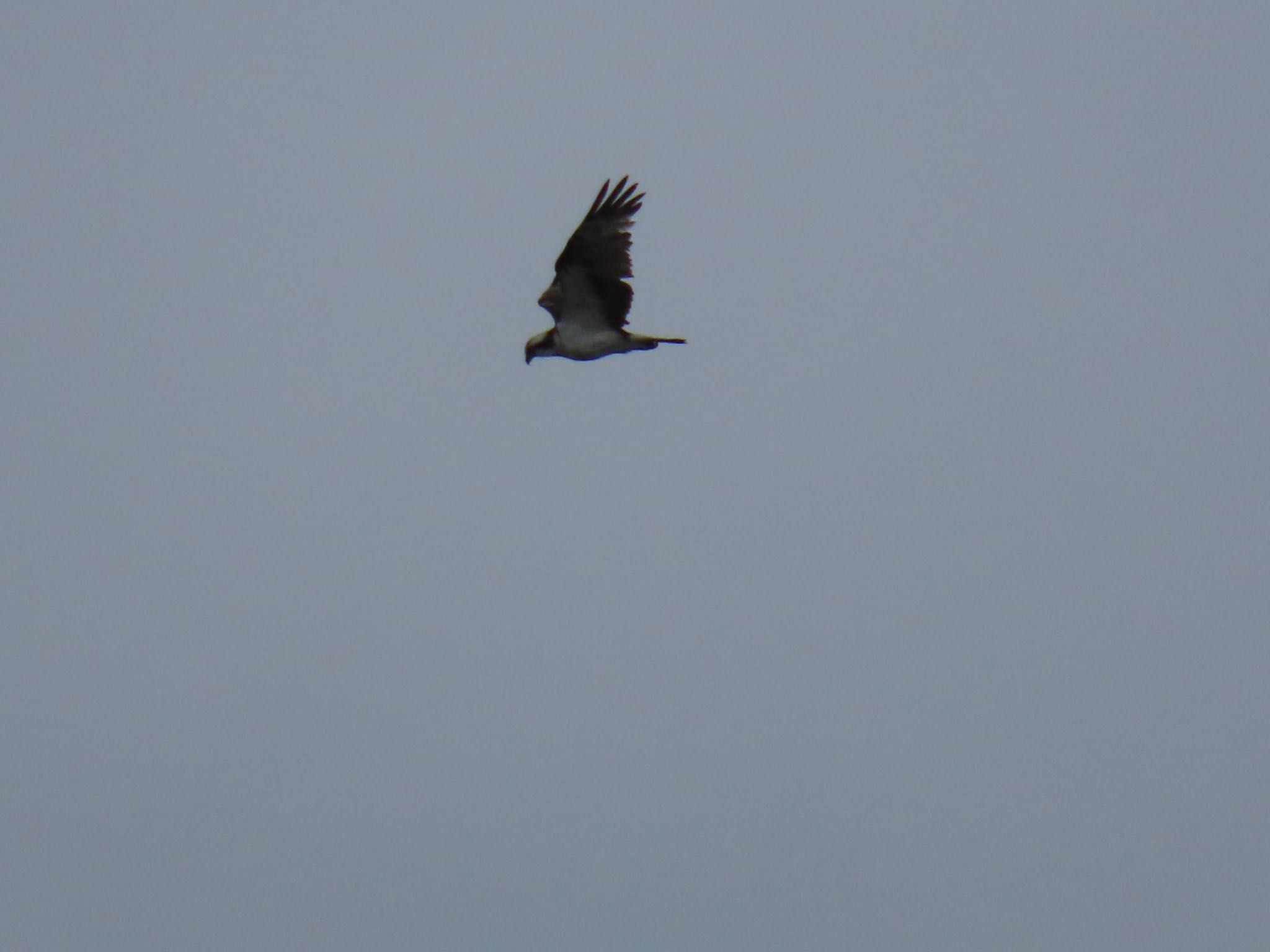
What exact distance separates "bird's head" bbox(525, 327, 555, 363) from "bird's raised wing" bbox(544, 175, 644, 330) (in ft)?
2.15

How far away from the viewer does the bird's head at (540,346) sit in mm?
31391

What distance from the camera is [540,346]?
31562 millimetres

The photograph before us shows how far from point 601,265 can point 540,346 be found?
202 centimetres

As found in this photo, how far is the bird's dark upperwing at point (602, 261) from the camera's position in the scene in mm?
29734

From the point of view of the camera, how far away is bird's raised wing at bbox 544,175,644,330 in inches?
1171

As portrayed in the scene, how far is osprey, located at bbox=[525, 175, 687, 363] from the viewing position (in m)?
29.8

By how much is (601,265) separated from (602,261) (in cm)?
5

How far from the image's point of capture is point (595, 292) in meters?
30.4

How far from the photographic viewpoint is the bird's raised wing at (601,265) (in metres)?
29.7

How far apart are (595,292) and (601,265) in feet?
1.61

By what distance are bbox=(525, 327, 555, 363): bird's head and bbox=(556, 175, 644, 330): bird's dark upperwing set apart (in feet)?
2.47

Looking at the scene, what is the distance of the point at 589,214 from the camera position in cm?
2962

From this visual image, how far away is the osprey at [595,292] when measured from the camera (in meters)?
29.8

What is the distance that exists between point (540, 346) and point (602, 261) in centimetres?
206
